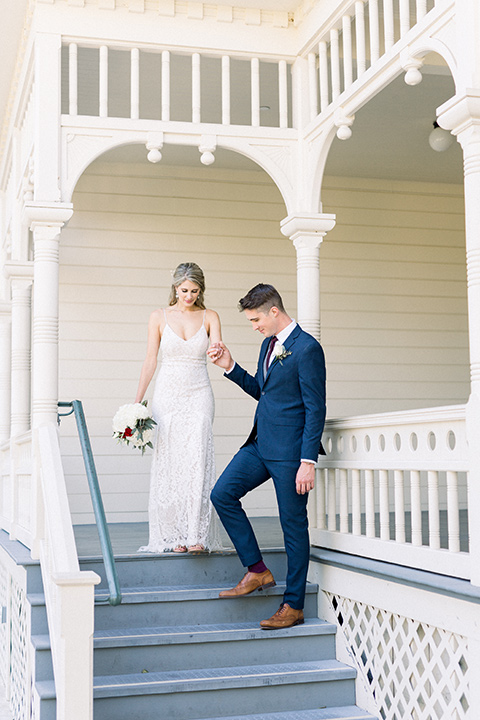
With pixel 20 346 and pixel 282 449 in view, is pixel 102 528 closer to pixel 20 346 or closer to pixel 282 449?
pixel 282 449

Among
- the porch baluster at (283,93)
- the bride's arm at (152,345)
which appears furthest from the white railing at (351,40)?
the bride's arm at (152,345)

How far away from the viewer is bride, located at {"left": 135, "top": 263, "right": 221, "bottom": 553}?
17.9 ft

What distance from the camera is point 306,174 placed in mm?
6098

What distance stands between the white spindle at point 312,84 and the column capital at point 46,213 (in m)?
Result: 1.75

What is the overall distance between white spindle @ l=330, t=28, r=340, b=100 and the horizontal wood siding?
3.42m

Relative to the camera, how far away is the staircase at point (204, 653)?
4527 millimetres

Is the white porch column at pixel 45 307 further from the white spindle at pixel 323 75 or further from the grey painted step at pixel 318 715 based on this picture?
the grey painted step at pixel 318 715

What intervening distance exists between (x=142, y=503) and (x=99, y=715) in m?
4.14

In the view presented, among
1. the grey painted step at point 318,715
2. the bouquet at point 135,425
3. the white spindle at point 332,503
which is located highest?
the bouquet at point 135,425

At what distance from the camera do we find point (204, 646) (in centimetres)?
484

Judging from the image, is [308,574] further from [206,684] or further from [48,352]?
[48,352]

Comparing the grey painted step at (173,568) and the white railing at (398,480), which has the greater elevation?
the white railing at (398,480)

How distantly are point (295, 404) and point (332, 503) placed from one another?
0.76m

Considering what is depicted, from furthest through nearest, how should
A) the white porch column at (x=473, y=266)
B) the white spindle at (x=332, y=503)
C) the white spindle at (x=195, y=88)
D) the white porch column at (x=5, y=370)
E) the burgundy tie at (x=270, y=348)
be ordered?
the white porch column at (x=5, y=370) < the white spindle at (x=195, y=88) < the white spindle at (x=332, y=503) < the burgundy tie at (x=270, y=348) < the white porch column at (x=473, y=266)
